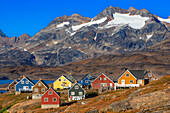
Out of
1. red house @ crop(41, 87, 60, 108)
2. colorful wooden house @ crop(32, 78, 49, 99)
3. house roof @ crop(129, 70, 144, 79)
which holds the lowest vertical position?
red house @ crop(41, 87, 60, 108)

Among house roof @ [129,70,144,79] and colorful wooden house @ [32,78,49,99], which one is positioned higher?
house roof @ [129,70,144,79]

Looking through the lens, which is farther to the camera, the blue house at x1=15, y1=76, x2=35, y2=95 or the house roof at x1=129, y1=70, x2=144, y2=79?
the blue house at x1=15, y1=76, x2=35, y2=95

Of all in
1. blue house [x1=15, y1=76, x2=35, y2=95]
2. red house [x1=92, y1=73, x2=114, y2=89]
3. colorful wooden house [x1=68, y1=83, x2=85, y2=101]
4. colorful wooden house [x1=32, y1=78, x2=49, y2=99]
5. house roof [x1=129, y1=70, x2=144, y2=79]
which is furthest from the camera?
blue house [x1=15, y1=76, x2=35, y2=95]

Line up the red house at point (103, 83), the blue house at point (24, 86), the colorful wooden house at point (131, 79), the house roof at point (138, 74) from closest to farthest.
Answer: the colorful wooden house at point (131, 79)
the house roof at point (138, 74)
the red house at point (103, 83)
the blue house at point (24, 86)

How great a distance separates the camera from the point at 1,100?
4045 inches

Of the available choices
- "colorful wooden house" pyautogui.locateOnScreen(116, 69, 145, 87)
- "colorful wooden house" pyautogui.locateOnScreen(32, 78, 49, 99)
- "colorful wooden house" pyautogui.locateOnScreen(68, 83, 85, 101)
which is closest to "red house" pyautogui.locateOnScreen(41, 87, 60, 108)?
"colorful wooden house" pyautogui.locateOnScreen(68, 83, 85, 101)

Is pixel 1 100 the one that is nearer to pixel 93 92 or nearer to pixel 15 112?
pixel 15 112

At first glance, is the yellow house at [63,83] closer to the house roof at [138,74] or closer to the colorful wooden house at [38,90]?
the colorful wooden house at [38,90]

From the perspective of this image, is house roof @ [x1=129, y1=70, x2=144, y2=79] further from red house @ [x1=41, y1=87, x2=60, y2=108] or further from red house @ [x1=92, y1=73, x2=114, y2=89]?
red house @ [x1=41, y1=87, x2=60, y2=108]

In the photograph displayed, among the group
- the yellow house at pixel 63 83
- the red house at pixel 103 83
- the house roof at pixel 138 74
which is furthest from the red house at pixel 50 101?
the yellow house at pixel 63 83

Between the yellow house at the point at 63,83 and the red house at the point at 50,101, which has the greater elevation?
the yellow house at the point at 63,83

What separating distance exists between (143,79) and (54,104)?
114 feet

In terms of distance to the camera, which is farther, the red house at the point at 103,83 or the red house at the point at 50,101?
the red house at the point at 103,83

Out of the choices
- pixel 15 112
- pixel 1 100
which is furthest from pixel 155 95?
pixel 1 100
